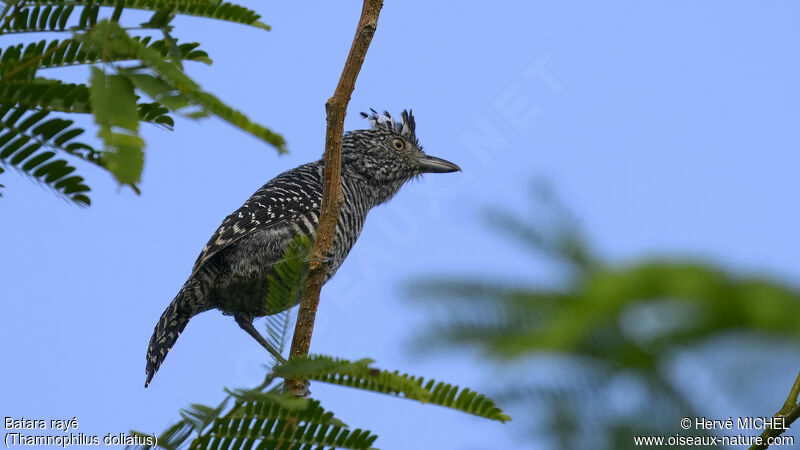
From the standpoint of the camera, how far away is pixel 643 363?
1.08 m

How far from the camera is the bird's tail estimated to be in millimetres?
6176

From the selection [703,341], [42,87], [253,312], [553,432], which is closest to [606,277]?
[703,341]

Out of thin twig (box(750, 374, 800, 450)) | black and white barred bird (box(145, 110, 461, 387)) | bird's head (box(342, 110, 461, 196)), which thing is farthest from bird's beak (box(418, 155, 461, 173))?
thin twig (box(750, 374, 800, 450))

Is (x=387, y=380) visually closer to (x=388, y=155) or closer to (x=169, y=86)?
(x=169, y=86)

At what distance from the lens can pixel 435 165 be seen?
8383 millimetres

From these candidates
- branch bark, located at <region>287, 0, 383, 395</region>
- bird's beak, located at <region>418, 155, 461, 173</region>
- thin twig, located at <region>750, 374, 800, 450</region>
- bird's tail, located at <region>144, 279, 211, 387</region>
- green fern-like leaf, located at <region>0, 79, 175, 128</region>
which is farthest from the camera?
bird's beak, located at <region>418, 155, 461, 173</region>

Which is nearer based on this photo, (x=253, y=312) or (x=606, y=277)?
(x=606, y=277)

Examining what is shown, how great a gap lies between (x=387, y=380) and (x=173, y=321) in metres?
4.26

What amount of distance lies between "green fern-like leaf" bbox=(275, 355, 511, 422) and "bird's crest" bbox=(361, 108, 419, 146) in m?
5.91

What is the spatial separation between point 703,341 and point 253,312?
20.7 feet

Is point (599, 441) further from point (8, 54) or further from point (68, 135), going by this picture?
point (8, 54)

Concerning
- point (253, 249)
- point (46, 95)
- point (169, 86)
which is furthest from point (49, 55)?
point (253, 249)

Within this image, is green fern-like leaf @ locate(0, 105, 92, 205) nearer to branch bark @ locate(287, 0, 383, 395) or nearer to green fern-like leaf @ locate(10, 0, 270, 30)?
green fern-like leaf @ locate(10, 0, 270, 30)

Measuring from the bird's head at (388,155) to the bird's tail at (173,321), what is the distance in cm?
197
